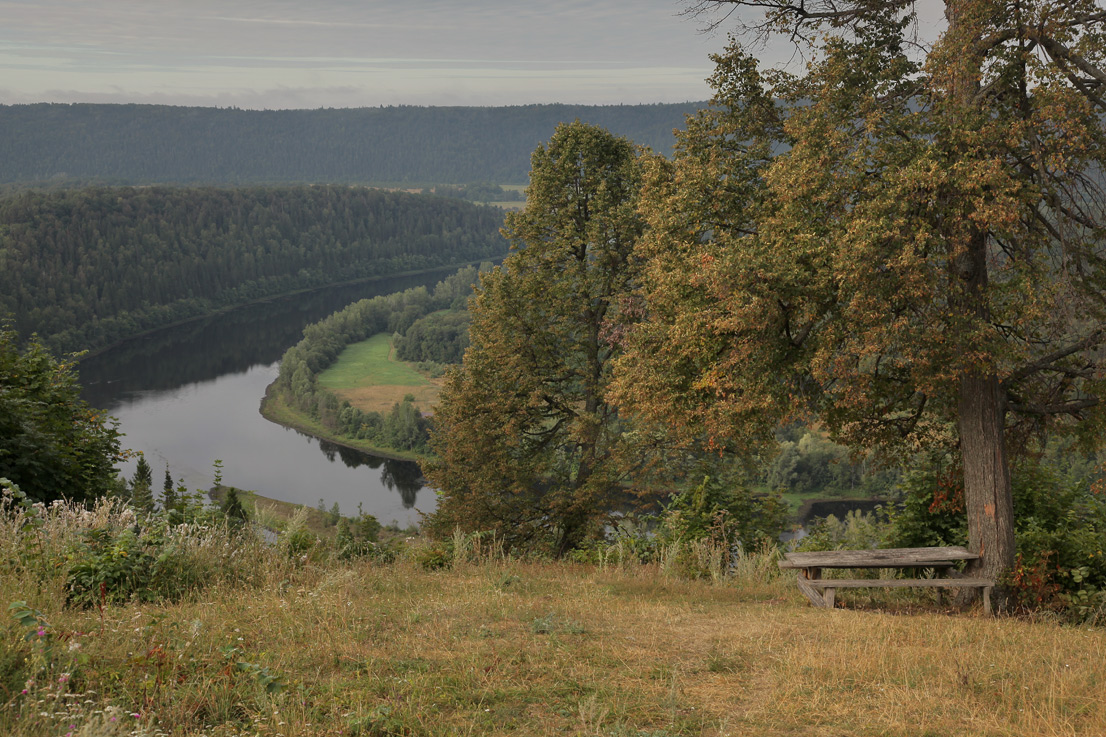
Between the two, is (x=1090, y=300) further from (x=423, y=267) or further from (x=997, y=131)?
(x=423, y=267)

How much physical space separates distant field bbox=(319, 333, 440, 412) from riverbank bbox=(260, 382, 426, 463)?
5661 millimetres

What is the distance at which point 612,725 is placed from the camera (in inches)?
174

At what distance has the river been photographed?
6625 centimetres

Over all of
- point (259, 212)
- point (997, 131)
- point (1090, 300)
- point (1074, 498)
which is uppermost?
point (259, 212)

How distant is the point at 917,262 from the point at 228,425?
3245 inches

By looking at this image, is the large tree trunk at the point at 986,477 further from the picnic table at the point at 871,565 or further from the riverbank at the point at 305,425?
the riverbank at the point at 305,425

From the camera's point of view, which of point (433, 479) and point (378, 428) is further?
point (378, 428)

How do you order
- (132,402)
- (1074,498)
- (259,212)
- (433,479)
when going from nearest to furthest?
1. (1074,498)
2. (433,479)
3. (132,402)
4. (259,212)

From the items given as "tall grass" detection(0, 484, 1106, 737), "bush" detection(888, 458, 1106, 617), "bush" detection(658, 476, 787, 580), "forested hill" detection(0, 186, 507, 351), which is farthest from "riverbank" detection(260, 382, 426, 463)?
"tall grass" detection(0, 484, 1106, 737)

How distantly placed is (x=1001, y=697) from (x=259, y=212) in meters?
182

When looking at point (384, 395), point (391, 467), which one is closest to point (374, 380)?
point (384, 395)

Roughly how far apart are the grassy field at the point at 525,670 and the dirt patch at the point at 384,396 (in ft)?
271

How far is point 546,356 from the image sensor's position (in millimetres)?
19172

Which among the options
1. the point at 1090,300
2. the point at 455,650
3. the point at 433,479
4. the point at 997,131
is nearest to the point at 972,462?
the point at 1090,300
